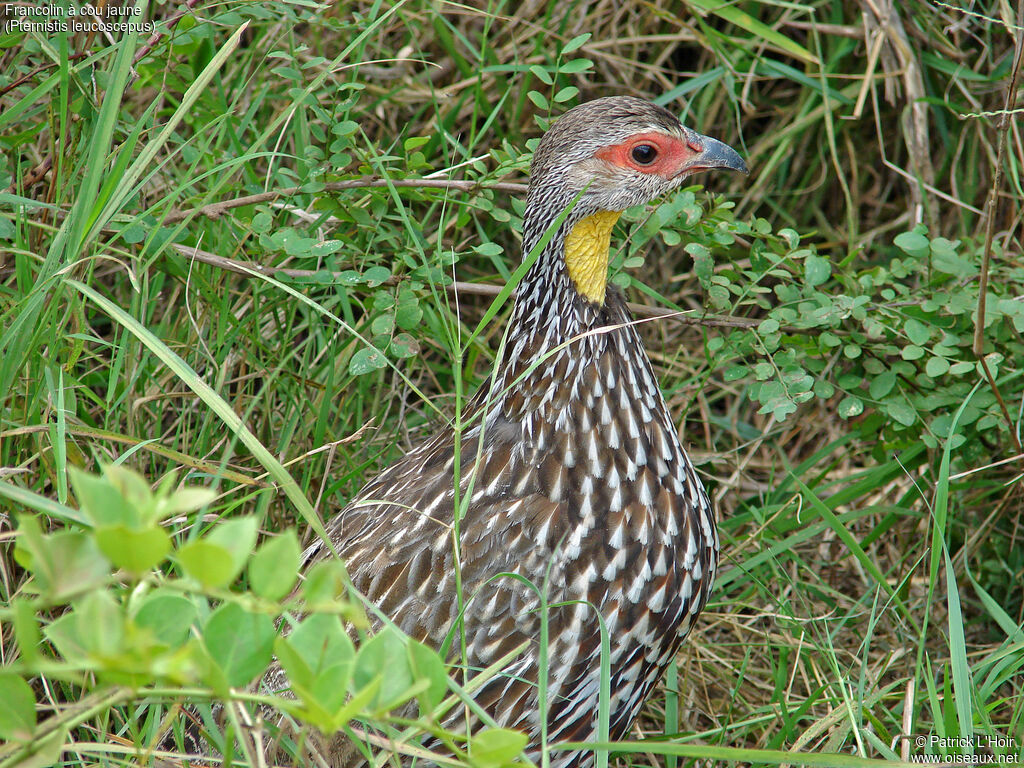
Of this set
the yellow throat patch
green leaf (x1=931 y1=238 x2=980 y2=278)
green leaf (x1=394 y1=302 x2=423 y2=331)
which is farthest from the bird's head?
green leaf (x1=931 y1=238 x2=980 y2=278)

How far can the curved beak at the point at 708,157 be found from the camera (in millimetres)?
2359

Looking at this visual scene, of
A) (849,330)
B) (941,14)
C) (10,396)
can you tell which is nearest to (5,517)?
(10,396)

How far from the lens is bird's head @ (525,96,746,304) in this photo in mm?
2250

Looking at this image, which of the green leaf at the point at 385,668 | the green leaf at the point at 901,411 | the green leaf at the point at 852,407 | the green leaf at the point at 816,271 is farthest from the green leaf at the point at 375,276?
the green leaf at the point at 385,668

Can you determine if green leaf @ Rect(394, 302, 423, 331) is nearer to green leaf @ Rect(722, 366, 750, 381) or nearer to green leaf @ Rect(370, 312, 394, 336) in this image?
green leaf @ Rect(370, 312, 394, 336)

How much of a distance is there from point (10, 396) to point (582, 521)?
4.30 ft

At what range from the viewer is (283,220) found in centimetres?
273

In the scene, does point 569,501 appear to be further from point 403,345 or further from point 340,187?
point 340,187

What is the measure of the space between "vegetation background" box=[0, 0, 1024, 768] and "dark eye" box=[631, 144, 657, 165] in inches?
10.8

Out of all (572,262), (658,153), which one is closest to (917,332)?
(658,153)

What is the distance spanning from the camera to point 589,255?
2275 mm

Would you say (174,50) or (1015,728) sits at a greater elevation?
(174,50)

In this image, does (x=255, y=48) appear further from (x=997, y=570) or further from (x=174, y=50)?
(x=997, y=570)

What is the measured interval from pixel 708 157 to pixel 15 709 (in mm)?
1885
